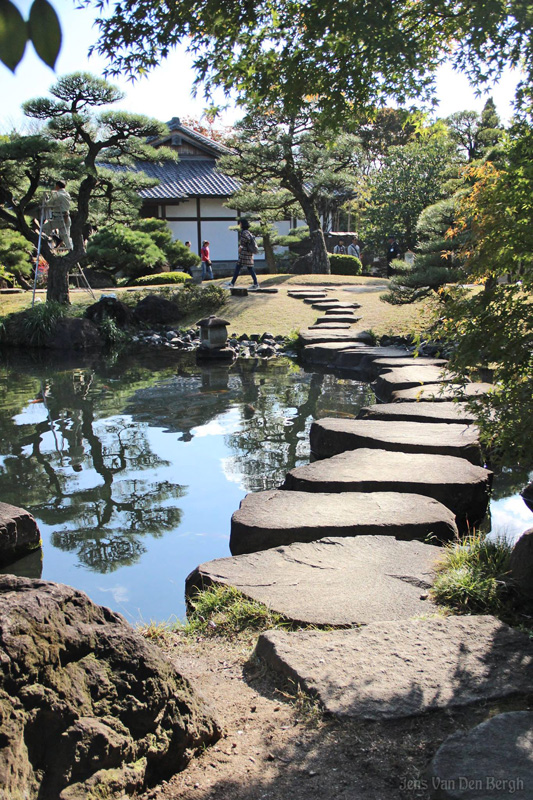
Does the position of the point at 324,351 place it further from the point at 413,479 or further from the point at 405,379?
the point at 413,479

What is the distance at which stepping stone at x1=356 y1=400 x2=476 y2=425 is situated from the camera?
20.0 ft

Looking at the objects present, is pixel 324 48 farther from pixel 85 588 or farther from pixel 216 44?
pixel 85 588

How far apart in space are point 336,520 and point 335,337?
29.0 feet

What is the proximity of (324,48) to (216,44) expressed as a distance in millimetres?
696

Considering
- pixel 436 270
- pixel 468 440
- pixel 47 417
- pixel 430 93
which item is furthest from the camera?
pixel 436 270

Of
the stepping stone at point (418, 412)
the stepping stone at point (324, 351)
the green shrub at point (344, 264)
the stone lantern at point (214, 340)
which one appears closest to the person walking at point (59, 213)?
the stone lantern at point (214, 340)

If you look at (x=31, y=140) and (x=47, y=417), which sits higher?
(x=31, y=140)

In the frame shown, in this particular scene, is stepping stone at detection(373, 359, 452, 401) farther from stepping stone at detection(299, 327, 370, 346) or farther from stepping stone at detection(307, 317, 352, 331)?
stepping stone at detection(307, 317, 352, 331)

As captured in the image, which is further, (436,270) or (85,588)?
(436,270)

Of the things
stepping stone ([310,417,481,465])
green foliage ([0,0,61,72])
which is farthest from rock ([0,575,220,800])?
stepping stone ([310,417,481,465])

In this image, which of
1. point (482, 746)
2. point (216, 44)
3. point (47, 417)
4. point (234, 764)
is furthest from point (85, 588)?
point (47, 417)

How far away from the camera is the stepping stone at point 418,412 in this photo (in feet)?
20.0

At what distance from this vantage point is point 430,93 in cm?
476

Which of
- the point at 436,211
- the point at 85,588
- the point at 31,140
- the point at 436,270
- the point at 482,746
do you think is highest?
the point at 31,140
